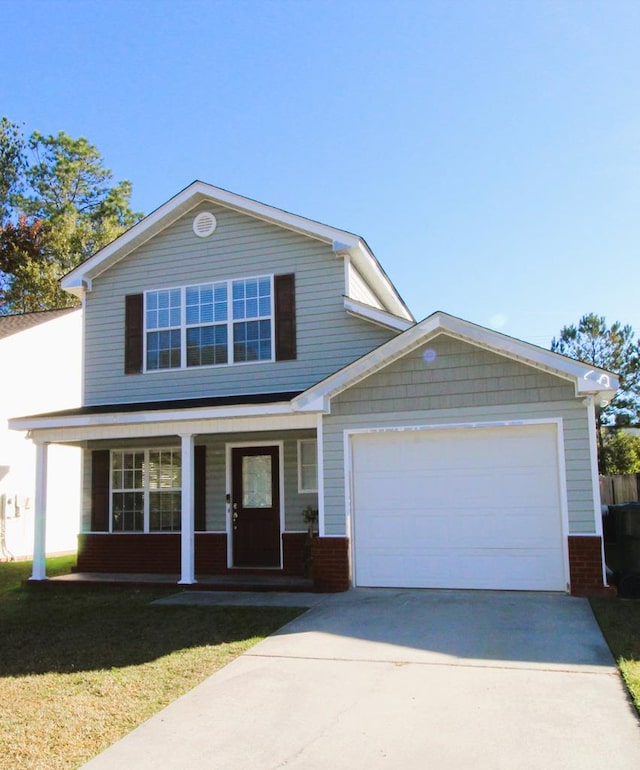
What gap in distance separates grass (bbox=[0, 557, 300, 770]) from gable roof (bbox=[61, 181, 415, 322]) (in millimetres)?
6093

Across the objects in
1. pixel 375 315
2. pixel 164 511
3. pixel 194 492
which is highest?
pixel 375 315

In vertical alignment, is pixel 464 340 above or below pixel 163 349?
below

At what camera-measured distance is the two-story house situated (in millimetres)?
9508

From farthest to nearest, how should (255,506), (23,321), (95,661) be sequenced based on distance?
(23,321) → (255,506) → (95,661)

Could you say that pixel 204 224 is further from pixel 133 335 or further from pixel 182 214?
pixel 133 335

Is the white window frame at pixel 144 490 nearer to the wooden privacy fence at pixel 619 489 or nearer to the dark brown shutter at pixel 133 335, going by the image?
the dark brown shutter at pixel 133 335

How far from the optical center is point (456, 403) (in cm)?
985

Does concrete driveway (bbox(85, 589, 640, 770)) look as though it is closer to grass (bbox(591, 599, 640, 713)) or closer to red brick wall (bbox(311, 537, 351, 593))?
grass (bbox(591, 599, 640, 713))

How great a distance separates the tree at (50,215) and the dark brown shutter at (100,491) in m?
18.7

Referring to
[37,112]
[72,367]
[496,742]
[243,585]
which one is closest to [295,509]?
[243,585]

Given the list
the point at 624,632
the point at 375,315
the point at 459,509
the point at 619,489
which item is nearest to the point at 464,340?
the point at 459,509

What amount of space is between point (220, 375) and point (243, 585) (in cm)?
379

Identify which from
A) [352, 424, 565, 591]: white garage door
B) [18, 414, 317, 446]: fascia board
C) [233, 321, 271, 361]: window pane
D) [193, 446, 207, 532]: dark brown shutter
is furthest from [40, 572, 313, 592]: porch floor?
[233, 321, 271, 361]: window pane

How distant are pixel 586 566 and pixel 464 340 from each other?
3.28m
